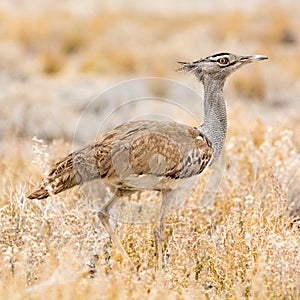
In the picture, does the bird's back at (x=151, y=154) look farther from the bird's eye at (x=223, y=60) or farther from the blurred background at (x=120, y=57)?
the blurred background at (x=120, y=57)

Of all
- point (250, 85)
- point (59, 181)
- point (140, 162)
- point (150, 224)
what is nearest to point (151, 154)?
point (140, 162)

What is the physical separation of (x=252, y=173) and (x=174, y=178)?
5.04 feet

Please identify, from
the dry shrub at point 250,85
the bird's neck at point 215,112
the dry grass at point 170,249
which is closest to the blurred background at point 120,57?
the dry shrub at point 250,85

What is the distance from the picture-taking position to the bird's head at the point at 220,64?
4.38 metres

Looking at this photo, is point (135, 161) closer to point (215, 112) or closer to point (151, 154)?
point (151, 154)

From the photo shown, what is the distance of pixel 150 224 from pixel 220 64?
1139 millimetres

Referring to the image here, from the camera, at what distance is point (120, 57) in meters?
12.5

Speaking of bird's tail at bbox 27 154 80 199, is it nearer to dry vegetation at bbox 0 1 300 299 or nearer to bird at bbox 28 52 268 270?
bird at bbox 28 52 268 270

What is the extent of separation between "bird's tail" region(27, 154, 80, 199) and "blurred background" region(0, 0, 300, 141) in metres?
2.52

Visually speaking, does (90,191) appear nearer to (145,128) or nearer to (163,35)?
(145,128)

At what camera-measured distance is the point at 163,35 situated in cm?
1566

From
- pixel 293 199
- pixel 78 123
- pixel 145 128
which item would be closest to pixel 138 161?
pixel 145 128

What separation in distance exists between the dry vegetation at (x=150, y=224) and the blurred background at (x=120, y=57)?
35mm

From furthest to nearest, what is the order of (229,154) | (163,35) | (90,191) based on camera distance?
(163,35) → (229,154) → (90,191)
